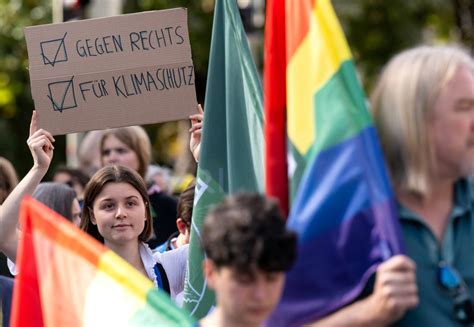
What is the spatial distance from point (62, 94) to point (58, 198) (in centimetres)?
117

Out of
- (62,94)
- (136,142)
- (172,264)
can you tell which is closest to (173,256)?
(172,264)

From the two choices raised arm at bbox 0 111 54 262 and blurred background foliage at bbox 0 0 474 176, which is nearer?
raised arm at bbox 0 111 54 262

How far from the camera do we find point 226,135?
14.1ft

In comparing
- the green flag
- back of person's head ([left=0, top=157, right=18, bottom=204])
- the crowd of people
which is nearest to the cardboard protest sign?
the green flag

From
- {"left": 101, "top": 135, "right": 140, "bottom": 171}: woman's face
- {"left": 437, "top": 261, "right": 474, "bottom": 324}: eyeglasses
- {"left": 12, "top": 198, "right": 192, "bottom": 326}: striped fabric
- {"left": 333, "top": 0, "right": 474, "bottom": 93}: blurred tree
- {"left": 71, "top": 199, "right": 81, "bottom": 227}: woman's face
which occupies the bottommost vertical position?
{"left": 437, "top": 261, "right": 474, "bottom": 324}: eyeglasses

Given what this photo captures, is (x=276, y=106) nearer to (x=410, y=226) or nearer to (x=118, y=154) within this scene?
(x=410, y=226)

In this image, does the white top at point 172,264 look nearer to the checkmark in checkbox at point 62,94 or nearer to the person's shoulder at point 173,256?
the person's shoulder at point 173,256

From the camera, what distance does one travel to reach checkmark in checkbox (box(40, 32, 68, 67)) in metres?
5.68

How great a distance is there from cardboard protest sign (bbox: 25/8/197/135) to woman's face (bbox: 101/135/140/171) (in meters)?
2.39

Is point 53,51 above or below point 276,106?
above

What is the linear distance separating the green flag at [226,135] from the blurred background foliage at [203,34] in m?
15.8

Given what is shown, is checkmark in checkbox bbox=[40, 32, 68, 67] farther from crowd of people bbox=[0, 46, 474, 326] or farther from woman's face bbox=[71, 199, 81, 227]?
crowd of people bbox=[0, 46, 474, 326]

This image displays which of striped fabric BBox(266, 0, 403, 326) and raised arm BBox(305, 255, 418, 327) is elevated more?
striped fabric BBox(266, 0, 403, 326)

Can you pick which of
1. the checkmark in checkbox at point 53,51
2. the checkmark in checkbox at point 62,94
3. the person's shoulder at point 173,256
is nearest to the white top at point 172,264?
the person's shoulder at point 173,256
